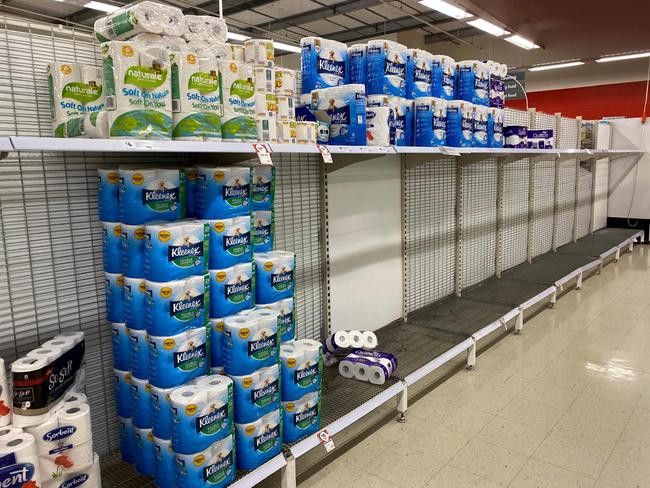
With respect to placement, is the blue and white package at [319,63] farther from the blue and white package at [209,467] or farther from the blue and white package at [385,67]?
the blue and white package at [209,467]

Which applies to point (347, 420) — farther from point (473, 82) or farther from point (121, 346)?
point (473, 82)

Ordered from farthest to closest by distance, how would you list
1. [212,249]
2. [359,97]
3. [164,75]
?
[359,97], [212,249], [164,75]

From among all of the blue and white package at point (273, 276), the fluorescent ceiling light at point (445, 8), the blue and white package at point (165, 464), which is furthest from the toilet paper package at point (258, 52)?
the fluorescent ceiling light at point (445, 8)

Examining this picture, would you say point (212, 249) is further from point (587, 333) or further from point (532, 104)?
point (532, 104)

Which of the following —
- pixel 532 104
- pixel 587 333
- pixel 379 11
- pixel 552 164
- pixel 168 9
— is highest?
pixel 379 11

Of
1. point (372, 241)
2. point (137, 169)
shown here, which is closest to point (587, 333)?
point (372, 241)

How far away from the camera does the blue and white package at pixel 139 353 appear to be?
1.87 metres

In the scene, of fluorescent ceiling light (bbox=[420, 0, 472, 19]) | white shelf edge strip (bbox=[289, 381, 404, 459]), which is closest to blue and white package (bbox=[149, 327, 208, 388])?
white shelf edge strip (bbox=[289, 381, 404, 459])

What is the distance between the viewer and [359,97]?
2.62m

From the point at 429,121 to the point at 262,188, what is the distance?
4.53ft

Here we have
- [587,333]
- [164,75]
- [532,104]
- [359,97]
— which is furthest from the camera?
[532,104]

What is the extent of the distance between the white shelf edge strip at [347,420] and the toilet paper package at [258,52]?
5.52 ft

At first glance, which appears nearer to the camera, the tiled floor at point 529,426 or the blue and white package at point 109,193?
the blue and white package at point 109,193

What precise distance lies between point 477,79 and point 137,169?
2.77m
